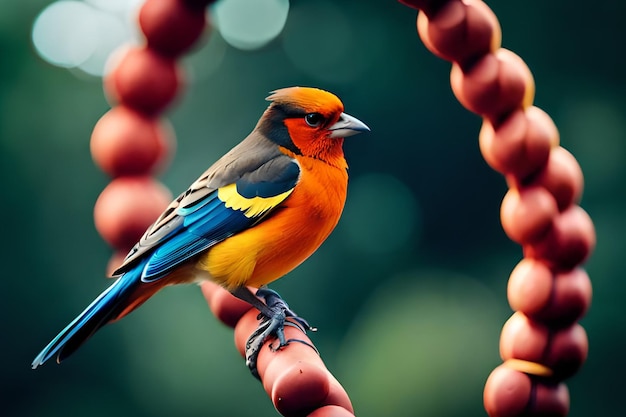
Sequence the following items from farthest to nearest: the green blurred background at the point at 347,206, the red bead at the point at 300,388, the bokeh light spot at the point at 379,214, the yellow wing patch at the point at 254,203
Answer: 1. the bokeh light spot at the point at 379,214
2. the green blurred background at the point at 347,206
3. the yellow wing patch at the point at 254,203
4. the red bead at the point at 300,388

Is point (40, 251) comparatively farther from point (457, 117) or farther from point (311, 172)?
point (311, 172)

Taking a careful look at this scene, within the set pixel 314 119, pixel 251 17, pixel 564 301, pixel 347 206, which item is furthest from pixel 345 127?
pixel 347 206

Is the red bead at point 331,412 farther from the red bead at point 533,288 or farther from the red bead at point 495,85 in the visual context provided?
the red bead at point 495,85

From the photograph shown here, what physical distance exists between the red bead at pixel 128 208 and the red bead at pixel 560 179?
0.58 metres

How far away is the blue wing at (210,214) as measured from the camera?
1.23 m

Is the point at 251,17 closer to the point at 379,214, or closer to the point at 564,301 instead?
the point at 379,214

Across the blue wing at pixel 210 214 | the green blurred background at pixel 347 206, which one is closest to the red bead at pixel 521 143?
the blue wing at pixel 210 214

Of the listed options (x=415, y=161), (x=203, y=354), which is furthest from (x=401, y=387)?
(x=415, y=161)

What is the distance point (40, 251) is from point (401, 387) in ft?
6.70

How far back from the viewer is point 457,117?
14.4ft

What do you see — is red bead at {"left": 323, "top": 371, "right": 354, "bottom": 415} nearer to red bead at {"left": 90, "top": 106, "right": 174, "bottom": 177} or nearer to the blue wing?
the blue wing

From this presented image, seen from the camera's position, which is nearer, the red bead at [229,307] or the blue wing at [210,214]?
the blue wing at [210,214]

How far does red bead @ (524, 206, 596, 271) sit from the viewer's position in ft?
3.68

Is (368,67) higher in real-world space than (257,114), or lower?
higher
